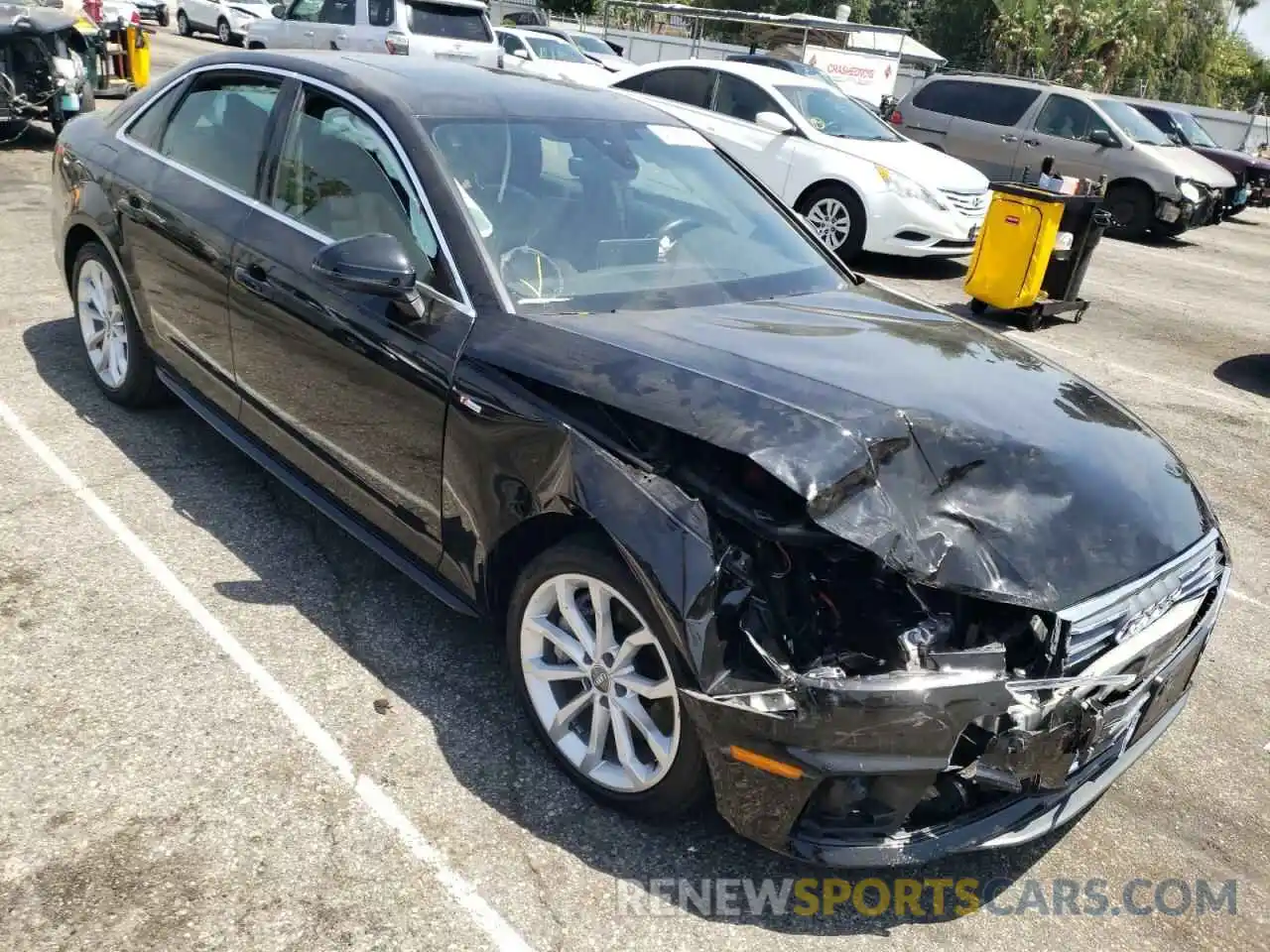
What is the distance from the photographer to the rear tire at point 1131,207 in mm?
14258

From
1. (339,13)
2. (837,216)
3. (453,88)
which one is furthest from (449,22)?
(453,88)

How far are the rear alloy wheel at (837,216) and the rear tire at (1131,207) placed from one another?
6.48 m

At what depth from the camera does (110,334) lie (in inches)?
191

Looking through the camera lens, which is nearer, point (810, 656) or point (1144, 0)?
point (810, 656)

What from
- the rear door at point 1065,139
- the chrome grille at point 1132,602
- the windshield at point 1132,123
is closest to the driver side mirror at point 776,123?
the rear door at point 1065,139

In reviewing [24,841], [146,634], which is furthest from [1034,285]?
[24,841]

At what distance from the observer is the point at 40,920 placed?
2311 mm

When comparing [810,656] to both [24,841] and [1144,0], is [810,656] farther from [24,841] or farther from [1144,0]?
[1144,0]

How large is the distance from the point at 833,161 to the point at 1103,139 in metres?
6.47

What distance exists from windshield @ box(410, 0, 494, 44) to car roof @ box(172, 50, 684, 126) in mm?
13000

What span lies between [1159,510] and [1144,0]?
45040 millimetres

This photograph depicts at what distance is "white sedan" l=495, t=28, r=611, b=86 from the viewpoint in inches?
653

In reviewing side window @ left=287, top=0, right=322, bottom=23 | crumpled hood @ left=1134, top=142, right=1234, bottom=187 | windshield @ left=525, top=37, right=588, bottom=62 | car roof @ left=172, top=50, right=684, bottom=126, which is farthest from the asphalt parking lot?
windshield @ left=525, top=37, right=588, bottom=62

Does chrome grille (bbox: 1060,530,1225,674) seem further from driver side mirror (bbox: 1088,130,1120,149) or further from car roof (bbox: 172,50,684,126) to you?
driver side mirror (bbox: 1088,130,1120,149)
